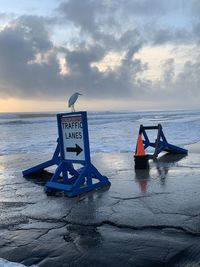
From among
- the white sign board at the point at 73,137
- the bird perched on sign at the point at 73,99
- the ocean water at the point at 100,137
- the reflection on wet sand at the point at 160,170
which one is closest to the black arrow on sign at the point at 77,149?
the white sign board at the point at 73,137

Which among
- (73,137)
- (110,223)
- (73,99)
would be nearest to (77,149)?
(73,137)

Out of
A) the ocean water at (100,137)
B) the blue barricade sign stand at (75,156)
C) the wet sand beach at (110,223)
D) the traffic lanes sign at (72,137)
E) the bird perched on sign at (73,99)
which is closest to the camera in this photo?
the wet sand beach at (110,223)

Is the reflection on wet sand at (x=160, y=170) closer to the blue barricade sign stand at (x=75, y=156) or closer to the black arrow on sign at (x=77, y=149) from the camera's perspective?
the blue barricade sign stand at (x=75, y=156)

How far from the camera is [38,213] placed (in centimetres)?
654

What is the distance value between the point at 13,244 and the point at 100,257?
4.12ft

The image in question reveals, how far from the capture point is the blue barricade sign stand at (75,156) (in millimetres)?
7910

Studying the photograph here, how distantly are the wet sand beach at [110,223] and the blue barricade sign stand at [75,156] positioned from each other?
0.22 metres

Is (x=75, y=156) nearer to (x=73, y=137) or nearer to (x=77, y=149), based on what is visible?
(x=77, y=149)

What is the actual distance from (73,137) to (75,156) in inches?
16.1

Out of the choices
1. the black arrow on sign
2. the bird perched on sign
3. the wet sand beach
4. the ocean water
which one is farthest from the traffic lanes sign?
the ocean water

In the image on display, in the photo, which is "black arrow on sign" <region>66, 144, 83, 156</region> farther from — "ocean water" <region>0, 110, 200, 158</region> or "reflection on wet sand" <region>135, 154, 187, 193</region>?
"ocean water" <region>0, 110, 200, 158</region>

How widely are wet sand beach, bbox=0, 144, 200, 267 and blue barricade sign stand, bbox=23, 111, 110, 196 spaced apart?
22 centimetres

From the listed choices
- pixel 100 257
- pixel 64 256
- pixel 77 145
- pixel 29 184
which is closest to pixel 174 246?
pixel 100 257

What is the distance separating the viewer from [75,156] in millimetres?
8281
